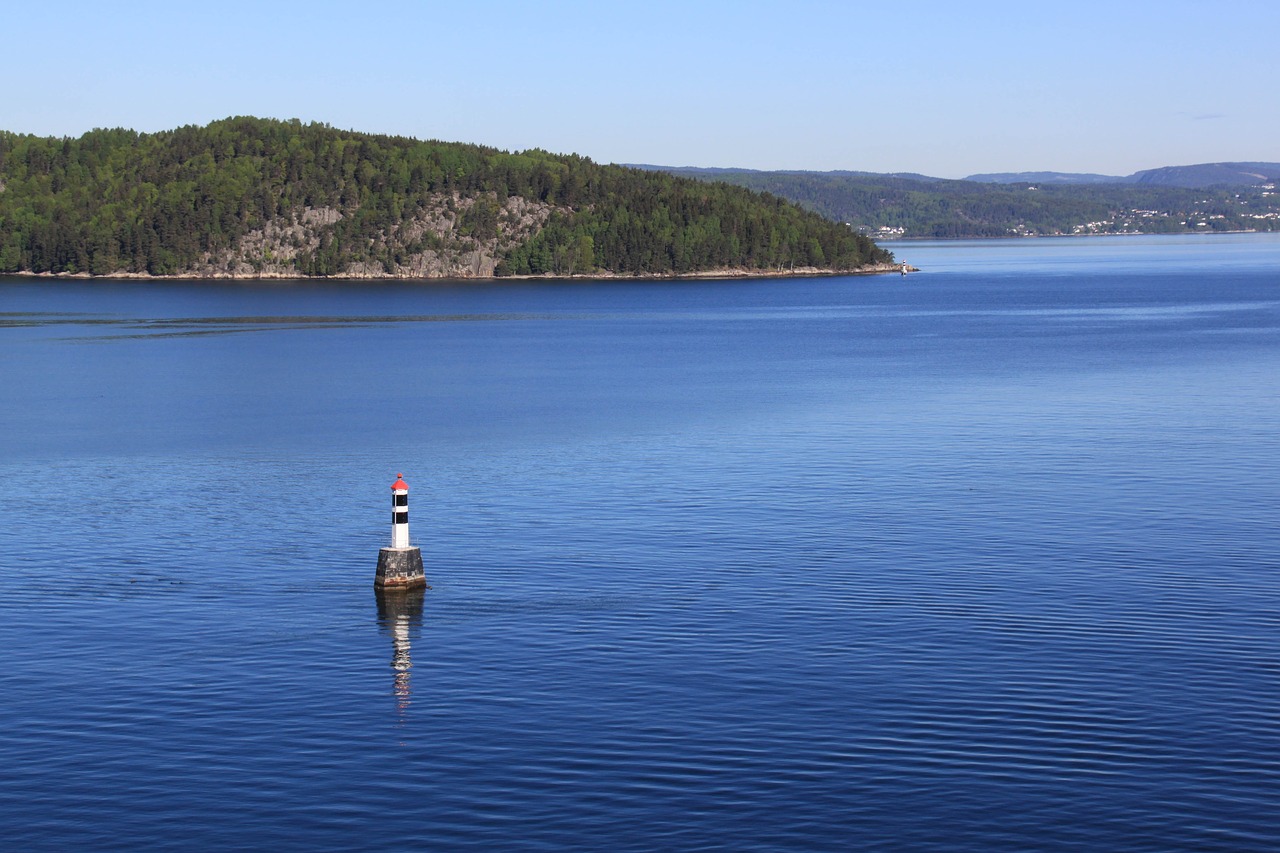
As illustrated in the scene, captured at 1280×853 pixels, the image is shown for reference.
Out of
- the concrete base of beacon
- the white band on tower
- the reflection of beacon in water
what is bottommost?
the reflection of beacon in water

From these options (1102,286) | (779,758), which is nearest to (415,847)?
(779,758)

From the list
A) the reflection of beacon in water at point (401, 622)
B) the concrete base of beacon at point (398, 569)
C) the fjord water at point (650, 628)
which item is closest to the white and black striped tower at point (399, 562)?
the concrete base of beacon at point (398, 569)

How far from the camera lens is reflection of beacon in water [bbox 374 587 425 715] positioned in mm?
19250

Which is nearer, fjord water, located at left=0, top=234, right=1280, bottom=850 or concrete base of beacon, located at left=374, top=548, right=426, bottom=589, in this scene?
fjord water, located at left=0, top=234, right=1280, bottom=850

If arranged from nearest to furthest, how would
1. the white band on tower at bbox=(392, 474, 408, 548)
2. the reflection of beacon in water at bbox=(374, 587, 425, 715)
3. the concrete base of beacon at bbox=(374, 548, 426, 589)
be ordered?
the reflection of beacon in water at bbox=(374, 587, 425, 715) < the white band on tower at bbox=(392, 474, 408, 548) < the concrete base of beacon at bbox=(374, 548, 426, 589)

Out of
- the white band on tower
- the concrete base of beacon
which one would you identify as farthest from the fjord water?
the white band on tower

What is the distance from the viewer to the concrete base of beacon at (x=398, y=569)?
79.8 feet

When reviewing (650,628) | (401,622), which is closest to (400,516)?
(401,622)

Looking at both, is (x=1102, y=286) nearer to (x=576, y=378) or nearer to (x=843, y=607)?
(x=576, y=378)

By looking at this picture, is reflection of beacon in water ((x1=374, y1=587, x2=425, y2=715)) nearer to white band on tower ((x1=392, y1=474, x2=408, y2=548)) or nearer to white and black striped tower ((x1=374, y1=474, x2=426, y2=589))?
white and black striped tower ((x1=374, y1=474, x2=426, y2=589))

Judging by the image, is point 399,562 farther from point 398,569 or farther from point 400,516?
point 400,516

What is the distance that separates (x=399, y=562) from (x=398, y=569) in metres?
0.12

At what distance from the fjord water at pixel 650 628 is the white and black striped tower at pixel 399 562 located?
1.34 ft

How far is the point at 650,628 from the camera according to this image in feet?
72.0
